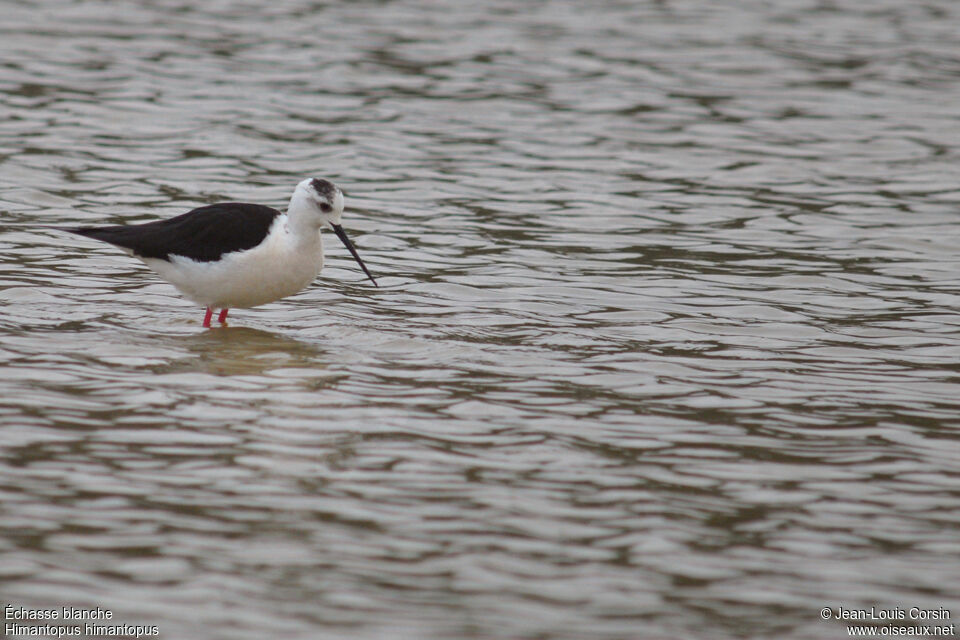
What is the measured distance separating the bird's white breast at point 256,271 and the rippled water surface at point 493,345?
352 millimetres

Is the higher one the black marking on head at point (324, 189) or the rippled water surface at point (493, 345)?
the black marking on head at point (324, 189)

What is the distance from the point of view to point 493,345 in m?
9.93

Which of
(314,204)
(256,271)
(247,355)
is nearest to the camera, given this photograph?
(247,355)

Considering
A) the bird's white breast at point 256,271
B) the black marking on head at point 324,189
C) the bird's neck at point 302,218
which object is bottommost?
the bird's white breast at point 256,271

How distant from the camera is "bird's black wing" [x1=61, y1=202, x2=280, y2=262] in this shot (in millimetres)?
9969

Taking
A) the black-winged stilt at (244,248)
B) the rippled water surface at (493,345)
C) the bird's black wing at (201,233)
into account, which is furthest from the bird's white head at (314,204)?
the rippled water surface at (493,345)

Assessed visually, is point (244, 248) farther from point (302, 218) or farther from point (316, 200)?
point (316, 200)

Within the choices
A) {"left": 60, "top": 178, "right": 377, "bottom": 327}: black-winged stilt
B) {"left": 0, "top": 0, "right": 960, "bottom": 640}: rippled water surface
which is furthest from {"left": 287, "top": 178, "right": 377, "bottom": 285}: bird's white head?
{"left": 0, "top": 0, "right": 960, "bottom": 640}: rippled water surface

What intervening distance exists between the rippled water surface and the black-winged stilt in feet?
1.39

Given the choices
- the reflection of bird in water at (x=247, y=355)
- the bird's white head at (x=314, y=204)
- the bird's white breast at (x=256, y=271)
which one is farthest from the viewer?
the bird's white head at (x=314, y=204)

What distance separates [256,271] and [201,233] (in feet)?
1.85

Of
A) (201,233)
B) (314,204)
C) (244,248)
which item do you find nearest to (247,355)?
(244,248)

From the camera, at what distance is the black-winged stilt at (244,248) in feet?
32.3

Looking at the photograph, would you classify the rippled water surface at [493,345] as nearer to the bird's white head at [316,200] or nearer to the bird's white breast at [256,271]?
the bird's white breast at [256,271]
